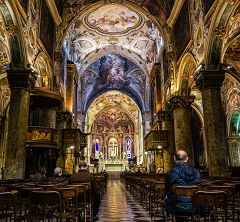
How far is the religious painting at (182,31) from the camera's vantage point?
47.6 feet

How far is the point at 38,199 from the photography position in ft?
11.9

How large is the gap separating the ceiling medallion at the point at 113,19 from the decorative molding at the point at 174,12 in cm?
529

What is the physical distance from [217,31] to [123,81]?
2312 centimetres

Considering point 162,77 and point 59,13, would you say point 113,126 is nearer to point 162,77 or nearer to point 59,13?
point 162,77

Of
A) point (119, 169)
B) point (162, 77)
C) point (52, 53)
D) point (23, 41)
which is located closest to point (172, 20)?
point (162, 77)

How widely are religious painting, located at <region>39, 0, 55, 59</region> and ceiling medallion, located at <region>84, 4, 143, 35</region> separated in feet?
21.0

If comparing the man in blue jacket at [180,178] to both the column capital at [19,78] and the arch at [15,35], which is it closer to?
the column capital at [19,78]

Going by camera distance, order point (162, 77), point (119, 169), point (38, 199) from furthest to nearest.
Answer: point (119, 169) → point (162, 77) → point (38, 199)

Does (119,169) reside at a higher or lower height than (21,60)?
lower

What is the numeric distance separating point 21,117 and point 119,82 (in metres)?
24.0

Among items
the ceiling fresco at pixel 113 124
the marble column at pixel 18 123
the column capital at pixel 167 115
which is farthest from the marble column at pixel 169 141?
the ceiling fresco at pixel 113 124

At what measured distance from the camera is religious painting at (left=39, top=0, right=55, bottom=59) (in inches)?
574

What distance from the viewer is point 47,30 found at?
15.6 metres

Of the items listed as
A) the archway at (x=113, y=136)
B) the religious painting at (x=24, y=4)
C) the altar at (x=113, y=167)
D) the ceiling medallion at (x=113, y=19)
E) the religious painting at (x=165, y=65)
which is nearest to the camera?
the religious painting at (x=24, y=4)
